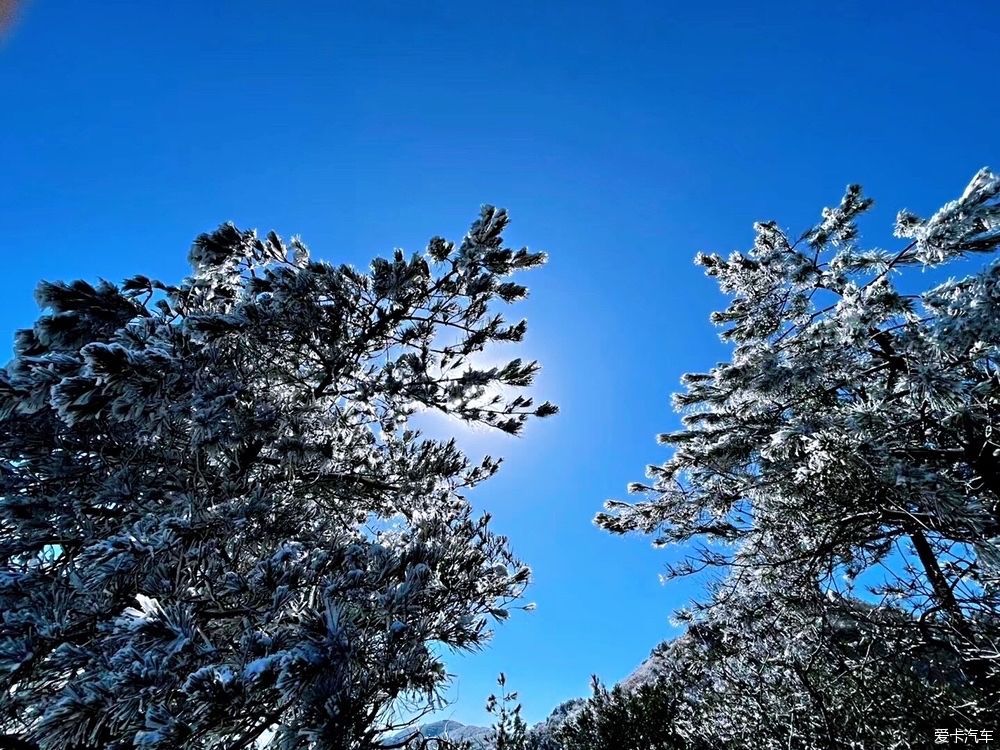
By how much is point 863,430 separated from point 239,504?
6.66 metres

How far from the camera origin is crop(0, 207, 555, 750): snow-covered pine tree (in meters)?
2.27

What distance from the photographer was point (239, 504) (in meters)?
4.09

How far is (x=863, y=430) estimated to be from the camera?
4.93 metres

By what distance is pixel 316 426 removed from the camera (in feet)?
17.1

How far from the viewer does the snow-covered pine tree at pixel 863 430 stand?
421 cm

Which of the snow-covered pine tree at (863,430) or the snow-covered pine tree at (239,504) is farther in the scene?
the snow-covered pine tree at (863,430)

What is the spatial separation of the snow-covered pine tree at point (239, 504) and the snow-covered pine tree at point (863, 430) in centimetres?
338

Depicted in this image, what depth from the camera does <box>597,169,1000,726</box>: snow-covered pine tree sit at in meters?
4.21

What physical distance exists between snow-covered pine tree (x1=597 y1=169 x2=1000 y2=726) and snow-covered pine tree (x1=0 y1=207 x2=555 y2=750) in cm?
338

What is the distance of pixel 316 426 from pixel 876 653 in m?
6.88

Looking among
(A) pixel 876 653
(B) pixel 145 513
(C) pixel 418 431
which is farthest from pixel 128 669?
(A) pixel 876 653

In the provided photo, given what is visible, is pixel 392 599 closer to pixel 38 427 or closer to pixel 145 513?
pixel 145 513

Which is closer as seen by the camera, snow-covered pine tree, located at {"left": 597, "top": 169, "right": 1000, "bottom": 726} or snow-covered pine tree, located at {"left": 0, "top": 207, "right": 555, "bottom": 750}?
snow-covered pine tree, located at {"left": 0, "top": 207, "right": 555, "bottom": 750}

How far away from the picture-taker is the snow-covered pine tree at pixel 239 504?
227cm
